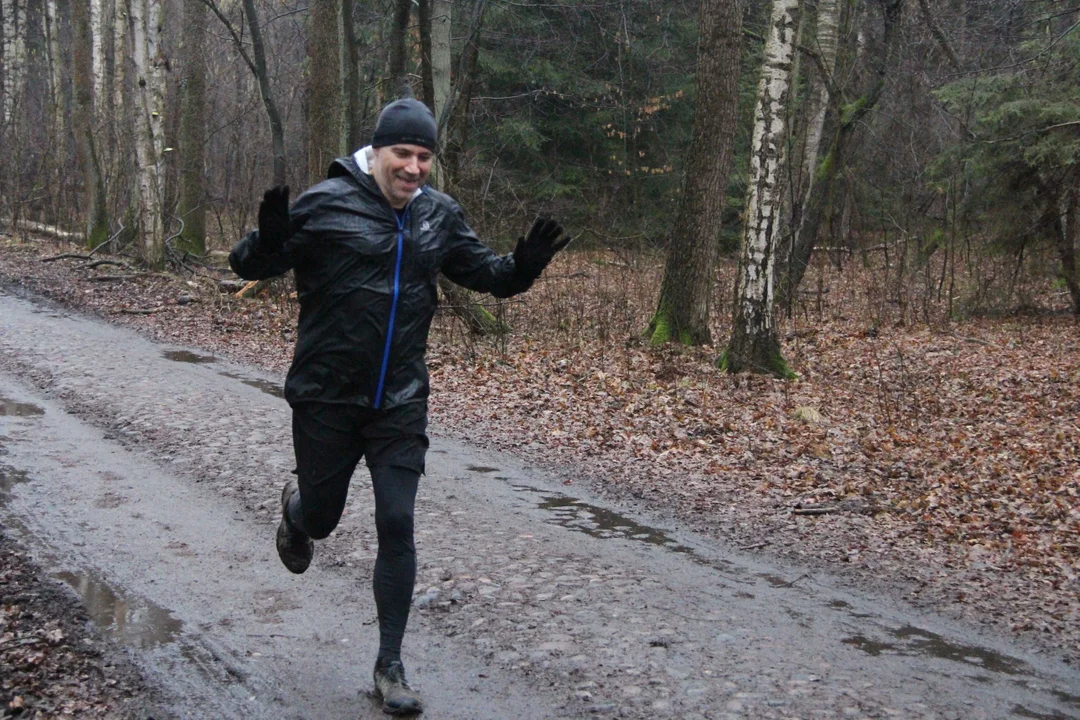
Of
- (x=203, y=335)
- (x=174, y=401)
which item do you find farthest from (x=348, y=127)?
(x=174, y=401)

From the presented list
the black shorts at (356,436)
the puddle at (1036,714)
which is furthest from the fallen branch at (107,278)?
the puddle at (1036,714)

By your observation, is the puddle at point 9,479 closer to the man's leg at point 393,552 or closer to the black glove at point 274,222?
the man's leg at point 393,552

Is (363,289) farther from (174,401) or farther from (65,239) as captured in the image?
(65,239)

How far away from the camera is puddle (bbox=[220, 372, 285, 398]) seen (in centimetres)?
1132

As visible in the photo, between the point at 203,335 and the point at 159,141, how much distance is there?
21.2 feet

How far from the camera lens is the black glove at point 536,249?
4.43m

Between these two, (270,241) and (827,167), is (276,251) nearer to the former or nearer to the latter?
(270,241)

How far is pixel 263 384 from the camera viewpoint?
1177 centimetres

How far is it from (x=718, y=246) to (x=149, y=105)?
11.2 m

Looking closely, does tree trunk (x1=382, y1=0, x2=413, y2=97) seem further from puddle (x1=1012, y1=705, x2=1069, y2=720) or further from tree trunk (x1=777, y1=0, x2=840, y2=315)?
puddle (x1=1012, y1=705, x2=1069, y2=720)

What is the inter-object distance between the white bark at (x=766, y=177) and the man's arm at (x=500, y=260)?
816 centimetres

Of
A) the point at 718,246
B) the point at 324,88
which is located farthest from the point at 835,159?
the point at 324,88

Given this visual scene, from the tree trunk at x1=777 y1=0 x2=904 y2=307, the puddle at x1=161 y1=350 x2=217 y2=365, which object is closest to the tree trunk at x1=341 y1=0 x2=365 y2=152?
the puddle at x1=161 y1=350 x2=217 y2=365

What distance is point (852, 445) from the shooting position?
975 cm
